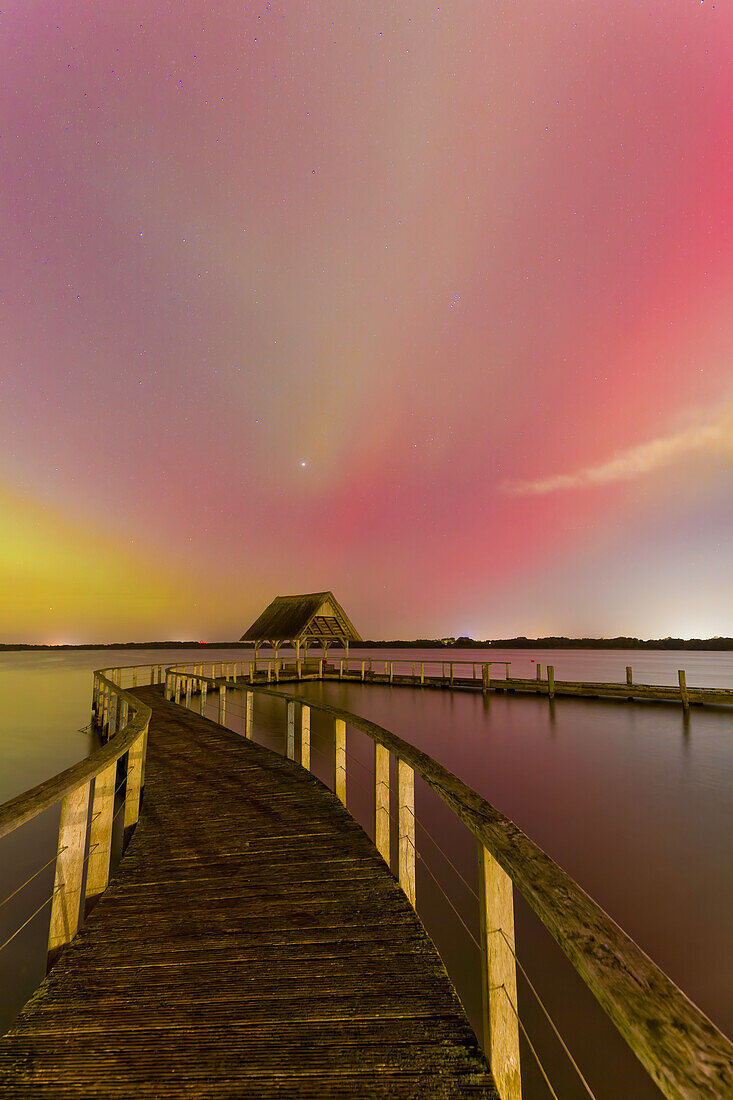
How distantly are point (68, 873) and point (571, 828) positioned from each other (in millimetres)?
9041

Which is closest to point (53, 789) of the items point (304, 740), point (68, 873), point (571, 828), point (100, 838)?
point (68, 873)

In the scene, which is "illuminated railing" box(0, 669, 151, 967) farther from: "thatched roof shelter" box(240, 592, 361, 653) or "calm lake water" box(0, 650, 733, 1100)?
"thatched roof shelter" box(240, 592, 361, 653)

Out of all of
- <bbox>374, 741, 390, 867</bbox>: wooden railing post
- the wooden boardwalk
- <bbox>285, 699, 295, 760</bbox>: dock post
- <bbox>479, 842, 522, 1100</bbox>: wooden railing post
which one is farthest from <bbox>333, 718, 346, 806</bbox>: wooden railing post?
<bbox>479, 842, 522, 1100</bbox>: wooden railing post

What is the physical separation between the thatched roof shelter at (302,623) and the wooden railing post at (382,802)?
23154mm

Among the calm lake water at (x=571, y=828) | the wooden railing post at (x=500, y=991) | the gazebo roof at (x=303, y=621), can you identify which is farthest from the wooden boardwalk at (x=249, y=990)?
the gazebo roof at (x=303, y=621)

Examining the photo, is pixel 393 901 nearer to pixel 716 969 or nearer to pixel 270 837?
pixel 270 837

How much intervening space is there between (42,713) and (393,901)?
2613cm

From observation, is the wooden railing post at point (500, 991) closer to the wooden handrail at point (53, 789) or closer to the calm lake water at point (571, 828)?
the wooden handrail at point (53, 789)

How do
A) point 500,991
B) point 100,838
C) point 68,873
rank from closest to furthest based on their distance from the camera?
1. point 500,991
2. point 68,873
3. point 100,838

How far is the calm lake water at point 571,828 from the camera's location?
204 inches

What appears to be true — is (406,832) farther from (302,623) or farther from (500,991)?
(302,623)

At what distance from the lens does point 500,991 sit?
1963 mm

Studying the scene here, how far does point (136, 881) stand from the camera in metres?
3.89

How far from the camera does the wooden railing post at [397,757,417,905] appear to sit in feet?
11.1
